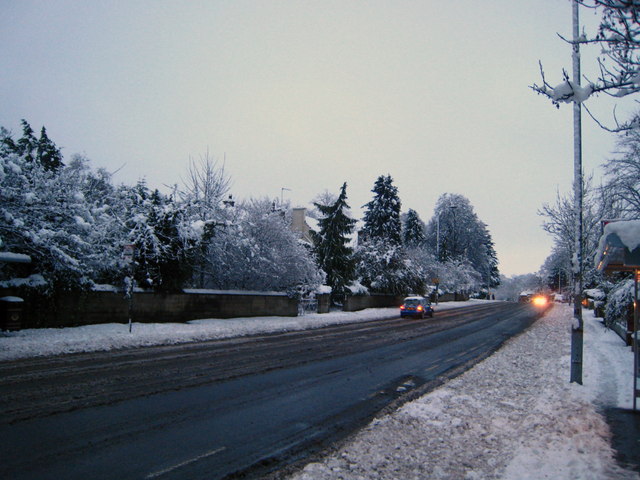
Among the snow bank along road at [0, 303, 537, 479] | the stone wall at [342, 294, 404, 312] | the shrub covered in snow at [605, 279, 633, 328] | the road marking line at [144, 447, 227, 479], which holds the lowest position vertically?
the stone wall at [342, 294, 404, 312]

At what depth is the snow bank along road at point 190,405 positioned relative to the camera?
16.0 feet

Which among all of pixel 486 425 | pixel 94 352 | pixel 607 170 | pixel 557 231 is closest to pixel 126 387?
pixel 94 352

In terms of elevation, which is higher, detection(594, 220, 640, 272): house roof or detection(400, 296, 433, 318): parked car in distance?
detection(594, 220, 640, 272): house roof

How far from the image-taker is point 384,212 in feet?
174

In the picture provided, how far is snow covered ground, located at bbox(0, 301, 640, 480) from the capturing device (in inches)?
193

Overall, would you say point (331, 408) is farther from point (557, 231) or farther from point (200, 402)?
point (557, 231)

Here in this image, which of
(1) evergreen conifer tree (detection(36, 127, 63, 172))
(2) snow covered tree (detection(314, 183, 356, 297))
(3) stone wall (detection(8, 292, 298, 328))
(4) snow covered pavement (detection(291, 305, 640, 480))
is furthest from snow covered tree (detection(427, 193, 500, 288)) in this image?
(4) snow covered pavement (detection(291, 305, 640, 480))

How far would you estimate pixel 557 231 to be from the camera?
30.2 metres

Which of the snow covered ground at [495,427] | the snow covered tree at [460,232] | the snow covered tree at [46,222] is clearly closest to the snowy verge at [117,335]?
the snow covered ground at [495,427]

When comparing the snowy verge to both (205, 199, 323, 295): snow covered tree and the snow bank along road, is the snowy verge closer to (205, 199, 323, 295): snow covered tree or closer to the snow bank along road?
the snow bank along road

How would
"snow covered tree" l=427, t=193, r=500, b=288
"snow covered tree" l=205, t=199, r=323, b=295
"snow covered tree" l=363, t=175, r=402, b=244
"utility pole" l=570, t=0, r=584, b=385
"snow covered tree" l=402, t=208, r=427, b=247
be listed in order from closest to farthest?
"utility pole" l=570, t=0, r=584, b=385 < "snow covered tree" l=205, t=199, r=323, b=295 < "snow covered tree" l=363, t=175, r=402, b=244 < "snow covered tree" l=402, t=208, r=427, b=247 < "snow covered tree" l=427, t=193, r=500, b=288

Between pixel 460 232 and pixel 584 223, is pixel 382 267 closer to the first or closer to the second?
pixel 584 223

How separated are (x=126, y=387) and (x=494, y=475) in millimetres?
6393

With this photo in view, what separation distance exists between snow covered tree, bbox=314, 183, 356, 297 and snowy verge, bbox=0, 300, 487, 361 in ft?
41.0
